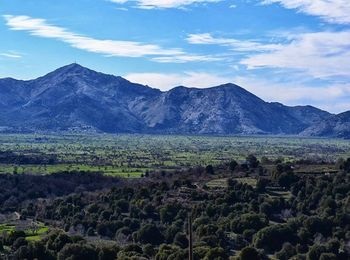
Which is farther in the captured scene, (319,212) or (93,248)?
(319,212)

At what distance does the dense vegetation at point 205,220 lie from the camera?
43.8 meters

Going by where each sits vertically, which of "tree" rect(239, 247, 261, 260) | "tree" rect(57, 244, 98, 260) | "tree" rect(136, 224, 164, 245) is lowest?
"tree" rect(136, 224, 164, 245)

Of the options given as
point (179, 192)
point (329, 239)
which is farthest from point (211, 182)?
point (329, 239)

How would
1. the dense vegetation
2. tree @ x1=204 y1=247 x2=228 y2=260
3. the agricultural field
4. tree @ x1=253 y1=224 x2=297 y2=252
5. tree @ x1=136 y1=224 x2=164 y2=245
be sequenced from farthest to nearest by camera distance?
tree @ x1=136 y1=224 x2=164 y2=245 < tree @ x1=253 y1=224 x2=297 y2=252 < the agricultural field < the dense vegetation < tree @ x1=204 y1=247 x2=228 y2=260

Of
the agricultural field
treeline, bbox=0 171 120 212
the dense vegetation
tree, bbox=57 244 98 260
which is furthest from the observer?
treeline, bbox=0 171 120 212

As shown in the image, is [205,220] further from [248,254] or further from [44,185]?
[44,185]

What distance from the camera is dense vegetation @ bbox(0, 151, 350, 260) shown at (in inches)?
1722

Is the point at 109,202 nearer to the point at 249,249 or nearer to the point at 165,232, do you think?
the point at 165,232

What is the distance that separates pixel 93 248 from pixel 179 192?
2761 cm

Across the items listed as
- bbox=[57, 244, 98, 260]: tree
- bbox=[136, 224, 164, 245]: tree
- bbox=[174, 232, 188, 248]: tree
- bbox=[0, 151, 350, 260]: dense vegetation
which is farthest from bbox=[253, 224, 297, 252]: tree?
bbox=[57, 244, 98, 260]: tree

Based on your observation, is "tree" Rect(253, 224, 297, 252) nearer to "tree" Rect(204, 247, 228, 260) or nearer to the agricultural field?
the agricultural field

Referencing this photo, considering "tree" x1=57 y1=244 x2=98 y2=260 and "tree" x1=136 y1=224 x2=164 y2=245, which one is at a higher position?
"tree" x1=57 y1=244 x2=98 y2=260

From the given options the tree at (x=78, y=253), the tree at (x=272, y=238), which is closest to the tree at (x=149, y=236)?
the tree at (x=272, y=238)

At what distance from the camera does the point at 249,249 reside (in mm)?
41406
